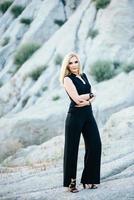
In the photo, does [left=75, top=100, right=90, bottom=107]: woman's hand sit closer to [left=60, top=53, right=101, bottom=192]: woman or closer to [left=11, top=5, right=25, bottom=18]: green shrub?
[left=60, top=53, right=101, bottom=192]: woman

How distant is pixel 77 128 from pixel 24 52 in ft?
70.1

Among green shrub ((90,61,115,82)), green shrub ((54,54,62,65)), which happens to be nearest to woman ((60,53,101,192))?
green shrub ((90,61,115,82))

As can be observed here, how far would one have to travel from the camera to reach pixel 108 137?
1475 centimetres

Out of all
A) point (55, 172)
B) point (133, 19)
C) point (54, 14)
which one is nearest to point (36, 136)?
point (133, 19)

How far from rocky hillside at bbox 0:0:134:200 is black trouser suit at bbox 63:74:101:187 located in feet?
6.19

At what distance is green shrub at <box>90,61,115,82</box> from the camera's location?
2271cm

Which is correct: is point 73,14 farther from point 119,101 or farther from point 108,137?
point 108,137

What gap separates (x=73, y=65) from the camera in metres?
8.20

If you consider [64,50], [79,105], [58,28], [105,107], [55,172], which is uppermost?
[58,28]

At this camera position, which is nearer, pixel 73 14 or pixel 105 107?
pixel 105 107

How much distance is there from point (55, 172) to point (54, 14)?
2173 centimetres

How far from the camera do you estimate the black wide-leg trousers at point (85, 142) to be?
8.11 meters

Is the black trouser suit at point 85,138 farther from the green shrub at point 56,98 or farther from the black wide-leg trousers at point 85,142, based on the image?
the green shrub at point 56,98

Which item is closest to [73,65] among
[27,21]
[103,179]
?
[103,179]
